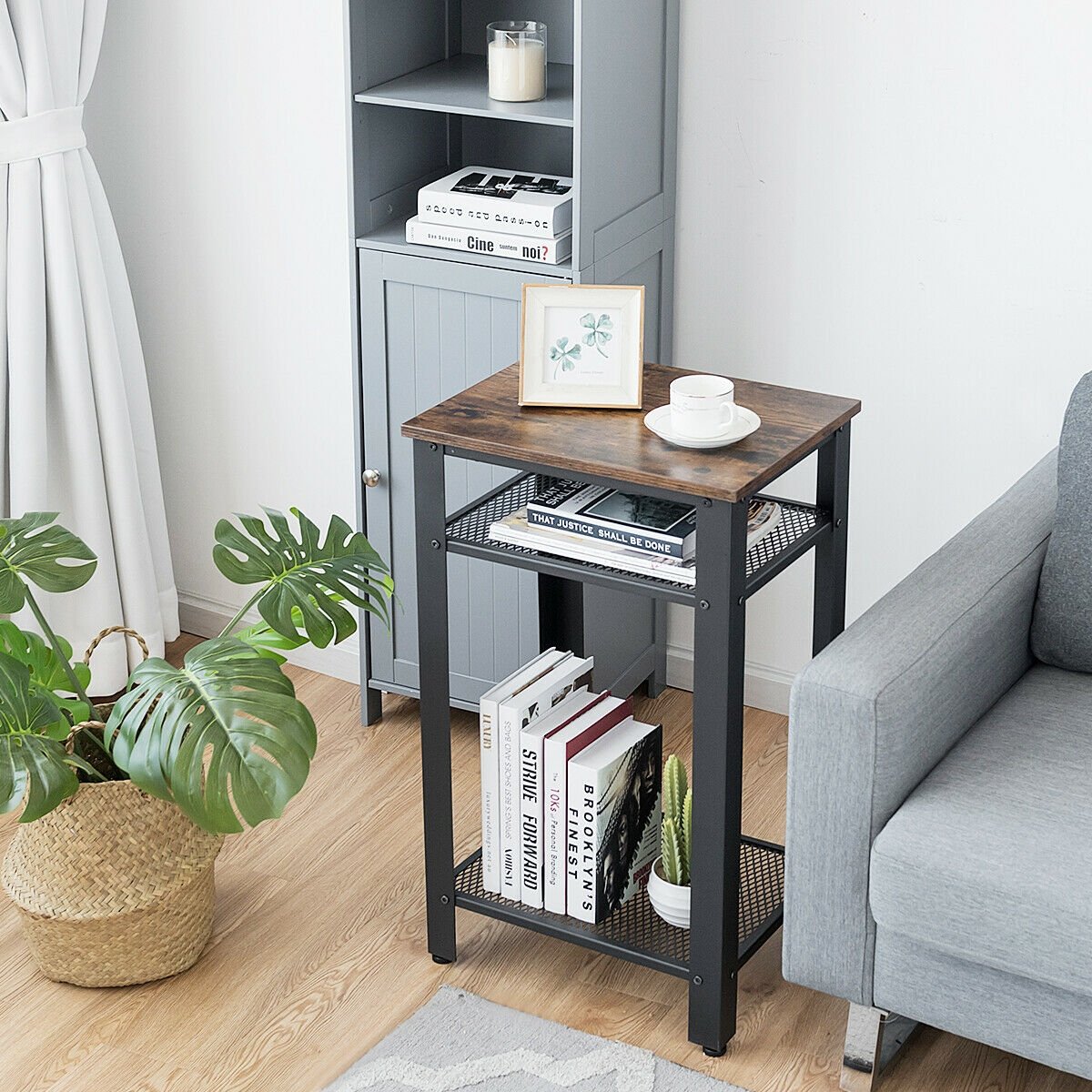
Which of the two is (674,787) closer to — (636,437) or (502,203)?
(636,437)


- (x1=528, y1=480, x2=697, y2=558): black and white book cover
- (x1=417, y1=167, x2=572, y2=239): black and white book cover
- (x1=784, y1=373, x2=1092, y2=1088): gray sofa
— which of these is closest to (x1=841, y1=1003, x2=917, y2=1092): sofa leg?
(x1=784, y1=373, x2=1092, y2=1088): gray sofa

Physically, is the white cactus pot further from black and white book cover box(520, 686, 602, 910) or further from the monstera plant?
the monstera plant

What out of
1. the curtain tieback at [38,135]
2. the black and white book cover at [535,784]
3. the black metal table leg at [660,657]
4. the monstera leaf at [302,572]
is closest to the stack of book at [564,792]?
the black and white book cover at [535,784]

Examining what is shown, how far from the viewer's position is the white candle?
243 cm

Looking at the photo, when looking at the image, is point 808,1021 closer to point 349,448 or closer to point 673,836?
point 673,836

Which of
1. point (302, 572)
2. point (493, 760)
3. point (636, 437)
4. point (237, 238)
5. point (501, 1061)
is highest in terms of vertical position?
point (237, 238)

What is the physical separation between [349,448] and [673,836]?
1168 mm

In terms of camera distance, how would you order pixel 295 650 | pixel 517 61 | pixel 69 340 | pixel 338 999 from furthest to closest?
1. pixel 295 650
2. pixel 69 340
3. pixel 517 61
4. pixel 338 999

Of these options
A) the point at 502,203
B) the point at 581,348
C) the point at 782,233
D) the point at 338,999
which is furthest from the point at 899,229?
the point at 338,999

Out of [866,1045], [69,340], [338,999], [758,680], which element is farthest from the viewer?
[758,680]

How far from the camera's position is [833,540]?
211 centimetres

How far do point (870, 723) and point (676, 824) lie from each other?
1.34 feet

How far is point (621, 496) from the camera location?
2.03 m

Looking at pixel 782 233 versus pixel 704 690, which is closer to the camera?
pixel 704 690
